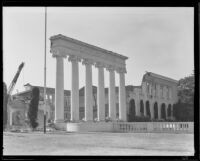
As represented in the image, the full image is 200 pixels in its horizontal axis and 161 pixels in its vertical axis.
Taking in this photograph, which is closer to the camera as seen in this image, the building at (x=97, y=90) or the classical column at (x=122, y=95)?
the building at (x=97, y=90)

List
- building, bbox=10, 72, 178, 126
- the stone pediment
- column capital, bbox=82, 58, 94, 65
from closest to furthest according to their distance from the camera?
the stone pediment, column capital, bbox=82, 58, 94, 65, building, bbox=10, 72, 178, 126

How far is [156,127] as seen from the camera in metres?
19.5

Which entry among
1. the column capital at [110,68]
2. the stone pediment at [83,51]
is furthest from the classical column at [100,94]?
the column capital at [110,68]

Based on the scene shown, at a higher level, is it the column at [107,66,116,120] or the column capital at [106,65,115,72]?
the column capital at [106,65,115,72]

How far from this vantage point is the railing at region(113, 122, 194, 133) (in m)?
18.8

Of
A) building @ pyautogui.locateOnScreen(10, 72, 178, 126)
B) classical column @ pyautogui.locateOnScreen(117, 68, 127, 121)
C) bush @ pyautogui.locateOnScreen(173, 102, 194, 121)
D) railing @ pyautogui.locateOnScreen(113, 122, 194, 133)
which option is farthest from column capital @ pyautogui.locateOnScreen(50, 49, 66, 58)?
bush @ pyautogui.locateOnScreen(173, 102, 194, 121)

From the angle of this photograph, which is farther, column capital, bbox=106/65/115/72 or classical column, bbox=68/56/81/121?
column capital, bbox=106/65/115/72

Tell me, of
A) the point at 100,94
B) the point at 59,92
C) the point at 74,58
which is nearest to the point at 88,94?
the point at 100,94

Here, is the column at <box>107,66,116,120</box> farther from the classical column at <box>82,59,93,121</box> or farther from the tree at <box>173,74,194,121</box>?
the tree at <box>173,74,194,121</box>

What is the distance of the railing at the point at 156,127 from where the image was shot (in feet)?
61.6

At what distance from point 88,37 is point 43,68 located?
108 inches

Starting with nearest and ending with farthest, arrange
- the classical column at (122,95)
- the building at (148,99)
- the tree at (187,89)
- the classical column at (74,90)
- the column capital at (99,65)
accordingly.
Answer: the tree at (187,89) → the classical column at (74,90) → the column capital at (99,65) → the classical column at (122,95) → the building at (148,99)

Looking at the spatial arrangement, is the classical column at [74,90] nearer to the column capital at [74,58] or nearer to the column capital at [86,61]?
the column capital at [74,58]
